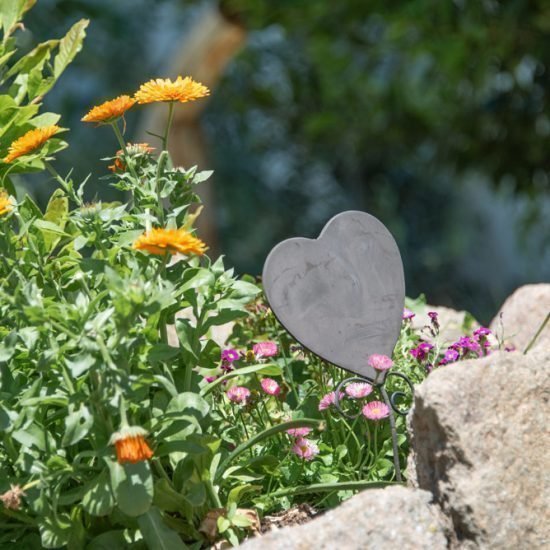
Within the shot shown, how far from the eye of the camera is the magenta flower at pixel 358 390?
71.0 inches

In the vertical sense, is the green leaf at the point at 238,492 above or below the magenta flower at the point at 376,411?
below

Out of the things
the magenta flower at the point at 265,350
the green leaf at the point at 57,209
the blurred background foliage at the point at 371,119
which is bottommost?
the blurred background foliage at the point at 371,119

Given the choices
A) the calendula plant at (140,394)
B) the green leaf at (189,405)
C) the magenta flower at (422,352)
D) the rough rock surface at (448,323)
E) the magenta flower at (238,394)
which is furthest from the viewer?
the rough rock surface at (448,323)

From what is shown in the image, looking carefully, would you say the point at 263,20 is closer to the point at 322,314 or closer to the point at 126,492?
the point at 322,314

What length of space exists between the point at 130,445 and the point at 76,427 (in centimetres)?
13

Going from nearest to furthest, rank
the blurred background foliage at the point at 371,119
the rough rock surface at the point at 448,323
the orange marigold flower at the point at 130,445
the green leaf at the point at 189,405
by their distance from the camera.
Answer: the orange marigold flower at the point at 130,445 < the green leaf at the point at 189,405 < the rough rock surface at the point at 448,323 < the blurred background foliage at the point at 371,119

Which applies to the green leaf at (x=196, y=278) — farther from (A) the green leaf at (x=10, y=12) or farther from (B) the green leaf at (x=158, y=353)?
(A) the green leaf at (x=10, y=12)

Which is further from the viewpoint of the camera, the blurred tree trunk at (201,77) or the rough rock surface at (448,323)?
the blurred tree trunk at (201,77)

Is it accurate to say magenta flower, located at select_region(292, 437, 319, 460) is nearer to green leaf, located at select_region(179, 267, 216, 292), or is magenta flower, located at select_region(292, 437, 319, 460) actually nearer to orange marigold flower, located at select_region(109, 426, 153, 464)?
green leaf, located at select_region(179, 267, 216, 292)

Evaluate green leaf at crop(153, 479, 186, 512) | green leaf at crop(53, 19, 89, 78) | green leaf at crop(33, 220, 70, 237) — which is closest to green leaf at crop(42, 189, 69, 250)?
green leaf at crop(33, 220, 70, 237)

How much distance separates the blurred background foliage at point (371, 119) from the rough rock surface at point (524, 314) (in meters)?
2.45

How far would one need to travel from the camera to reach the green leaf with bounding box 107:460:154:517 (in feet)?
4.82

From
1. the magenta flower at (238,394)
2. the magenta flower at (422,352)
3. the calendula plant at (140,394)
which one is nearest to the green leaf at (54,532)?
the calendula plant at (140,394)

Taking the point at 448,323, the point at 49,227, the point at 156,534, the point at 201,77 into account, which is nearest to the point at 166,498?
the point at 156,534
